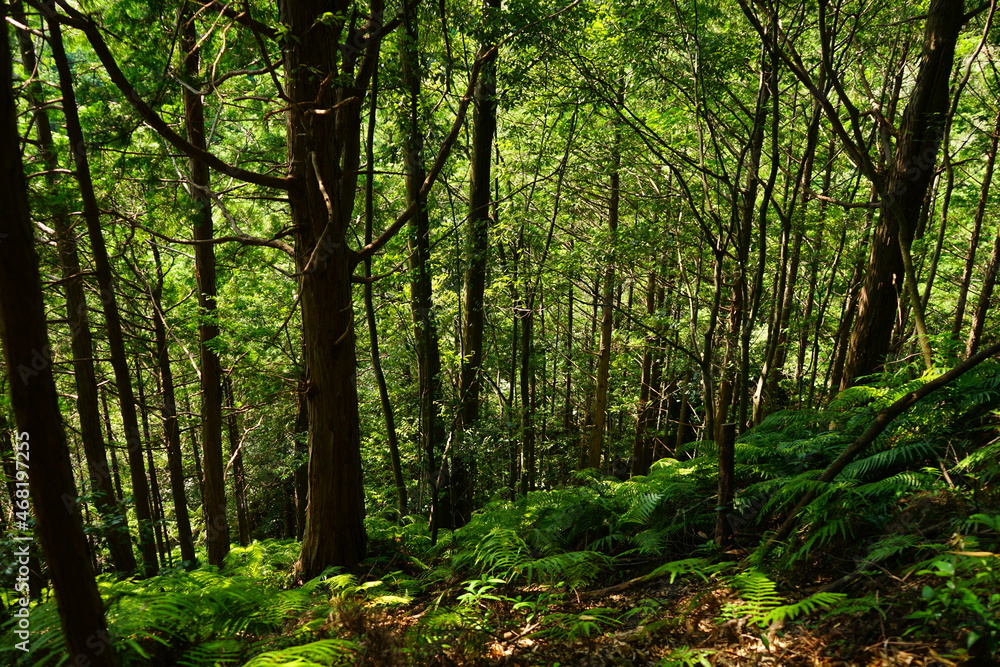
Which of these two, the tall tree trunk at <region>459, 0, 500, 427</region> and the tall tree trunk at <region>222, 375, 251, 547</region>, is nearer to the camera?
the tall tree trunk at <region>459, 0, 500, 427</region>

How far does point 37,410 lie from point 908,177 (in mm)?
6729

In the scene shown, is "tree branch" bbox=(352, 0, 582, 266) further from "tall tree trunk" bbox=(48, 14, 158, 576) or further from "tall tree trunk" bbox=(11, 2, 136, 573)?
"tall tree trunk" bbox=(11, 2, 136, 573)

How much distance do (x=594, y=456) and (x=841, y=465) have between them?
28.8 feet

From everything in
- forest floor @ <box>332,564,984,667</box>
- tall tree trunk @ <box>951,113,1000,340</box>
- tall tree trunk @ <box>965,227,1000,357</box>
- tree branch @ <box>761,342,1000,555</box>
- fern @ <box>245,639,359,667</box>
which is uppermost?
tall tree trunk @ <box>951,113,1000,340</box>

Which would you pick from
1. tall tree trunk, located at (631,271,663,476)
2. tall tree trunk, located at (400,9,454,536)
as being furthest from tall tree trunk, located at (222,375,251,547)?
tall tree trunk, located at (631,271,663,476)

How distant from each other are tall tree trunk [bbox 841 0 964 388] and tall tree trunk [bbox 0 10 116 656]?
5.44 metres

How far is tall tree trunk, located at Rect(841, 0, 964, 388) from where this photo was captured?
5.03 m

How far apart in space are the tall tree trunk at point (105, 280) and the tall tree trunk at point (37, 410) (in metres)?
2.46

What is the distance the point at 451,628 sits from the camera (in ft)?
9.34

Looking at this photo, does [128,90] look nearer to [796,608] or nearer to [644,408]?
[796,608]

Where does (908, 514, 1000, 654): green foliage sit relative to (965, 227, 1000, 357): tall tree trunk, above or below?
below

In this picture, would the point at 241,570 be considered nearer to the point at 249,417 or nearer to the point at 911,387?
the point at 911,387

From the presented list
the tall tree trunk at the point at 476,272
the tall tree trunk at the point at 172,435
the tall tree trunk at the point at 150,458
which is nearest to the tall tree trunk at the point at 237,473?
the tall tree trunk at the point at 150,458

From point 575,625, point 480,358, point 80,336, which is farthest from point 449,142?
point 80,336
